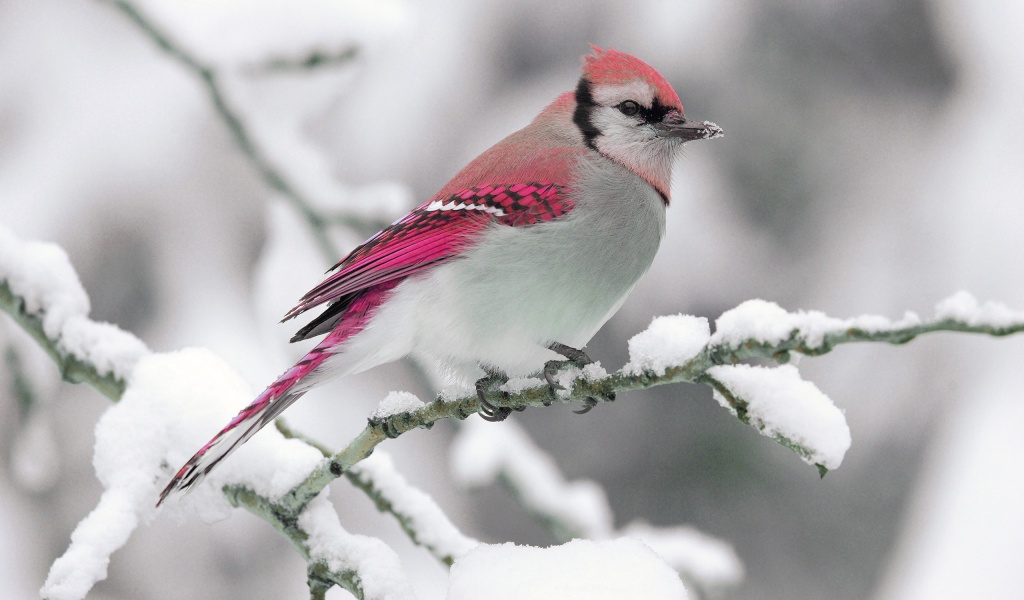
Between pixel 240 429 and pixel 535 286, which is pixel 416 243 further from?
pixel 240 429

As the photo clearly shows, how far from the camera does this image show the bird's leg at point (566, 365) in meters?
1.46

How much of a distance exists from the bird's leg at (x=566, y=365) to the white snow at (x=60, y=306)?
0.82m

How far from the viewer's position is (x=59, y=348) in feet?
6.32

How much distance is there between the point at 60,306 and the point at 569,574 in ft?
4.04

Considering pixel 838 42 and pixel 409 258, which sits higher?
pixel 838 42

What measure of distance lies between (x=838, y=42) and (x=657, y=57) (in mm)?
1026

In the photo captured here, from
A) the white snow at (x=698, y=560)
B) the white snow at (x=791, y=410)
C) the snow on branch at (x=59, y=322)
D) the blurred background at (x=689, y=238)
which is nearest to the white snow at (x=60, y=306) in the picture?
the snow on branch at (x=59, y=322)

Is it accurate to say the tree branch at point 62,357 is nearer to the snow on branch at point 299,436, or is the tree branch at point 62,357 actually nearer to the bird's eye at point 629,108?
the snow on branch at point 299,436

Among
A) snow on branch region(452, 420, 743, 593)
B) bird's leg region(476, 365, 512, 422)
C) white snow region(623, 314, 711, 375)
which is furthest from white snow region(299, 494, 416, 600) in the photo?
snow on branch region(452, 420, 743, 593)

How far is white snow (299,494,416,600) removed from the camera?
1492 mm

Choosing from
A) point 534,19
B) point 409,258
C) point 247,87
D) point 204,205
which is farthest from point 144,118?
point 409,258

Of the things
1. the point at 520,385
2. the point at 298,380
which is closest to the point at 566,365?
the point at 520,385

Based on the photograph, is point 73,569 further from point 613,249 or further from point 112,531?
point 613,249

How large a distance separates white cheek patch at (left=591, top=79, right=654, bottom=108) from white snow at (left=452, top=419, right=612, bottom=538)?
1.26m
